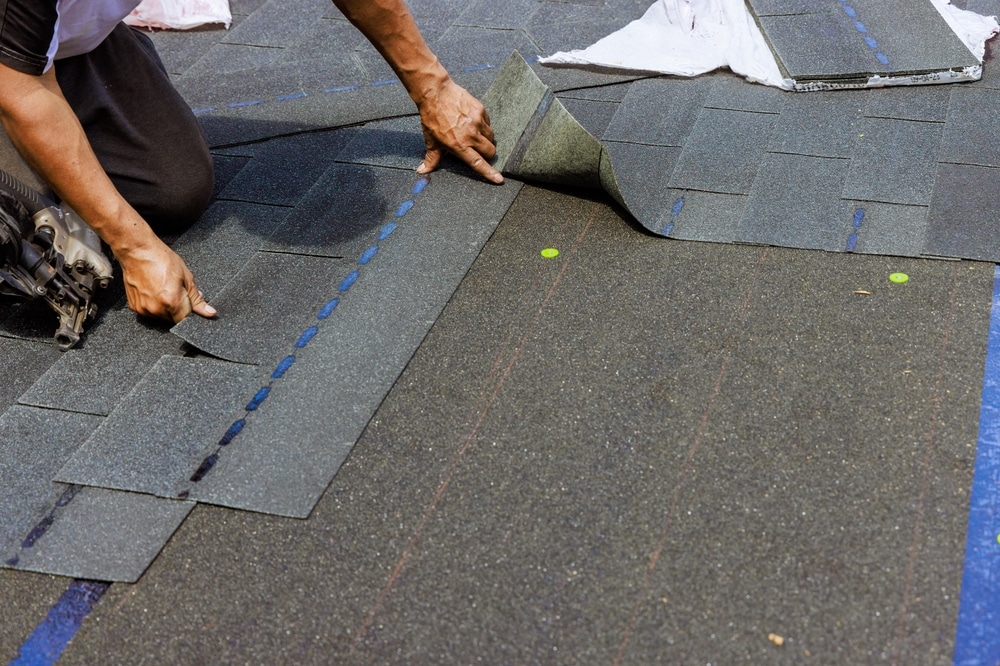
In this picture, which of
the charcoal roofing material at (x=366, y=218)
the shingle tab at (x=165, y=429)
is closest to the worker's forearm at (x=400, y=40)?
the charcoal roofing material at (x=366, y=218)

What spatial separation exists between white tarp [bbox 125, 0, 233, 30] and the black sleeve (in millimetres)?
2026

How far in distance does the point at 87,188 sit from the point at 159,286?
0.94 feet

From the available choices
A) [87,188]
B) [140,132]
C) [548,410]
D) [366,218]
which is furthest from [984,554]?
[140,132]

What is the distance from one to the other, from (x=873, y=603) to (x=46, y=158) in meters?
2.00

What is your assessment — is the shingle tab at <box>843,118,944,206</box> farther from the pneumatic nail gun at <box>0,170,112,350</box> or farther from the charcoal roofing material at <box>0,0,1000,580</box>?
the pneumatic nail gun at <box>0,170,112,350</box>

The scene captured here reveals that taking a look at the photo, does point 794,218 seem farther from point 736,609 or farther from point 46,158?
point 46,158

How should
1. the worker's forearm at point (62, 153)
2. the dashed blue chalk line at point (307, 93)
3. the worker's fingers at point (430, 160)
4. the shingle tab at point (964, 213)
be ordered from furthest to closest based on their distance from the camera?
1. the dashed blue chalk line at point (307, 93)
2. the worker's fingers at point (430, 160)
3. the shingle tab at point (964, 213)
4. the worker's forearm at point (62, 153)

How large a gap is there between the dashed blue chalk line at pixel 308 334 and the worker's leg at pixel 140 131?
2.05 ft

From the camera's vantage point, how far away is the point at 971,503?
5.69 feet

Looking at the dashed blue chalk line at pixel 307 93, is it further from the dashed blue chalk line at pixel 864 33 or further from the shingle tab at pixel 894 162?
the shingle tab at pixel 894 162

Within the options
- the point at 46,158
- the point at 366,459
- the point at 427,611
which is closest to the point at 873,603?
the point at 427,611

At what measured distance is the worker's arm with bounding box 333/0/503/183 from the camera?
268 cm

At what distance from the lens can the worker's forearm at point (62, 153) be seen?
7.00ft

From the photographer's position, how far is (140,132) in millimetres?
2814
